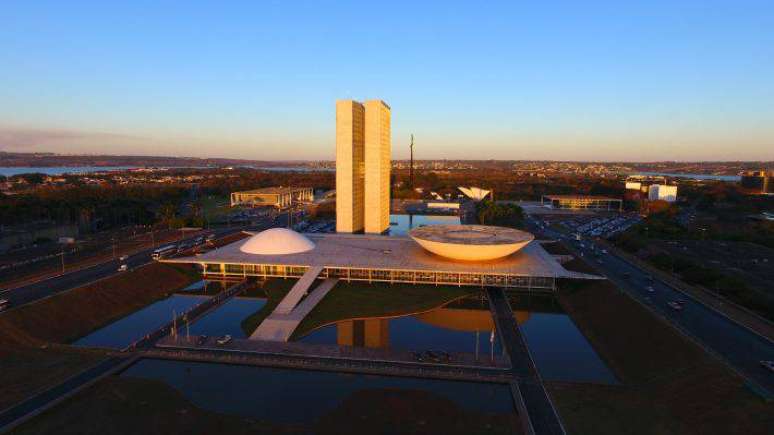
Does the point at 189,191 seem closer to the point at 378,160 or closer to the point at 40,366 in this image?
the point at 378,160

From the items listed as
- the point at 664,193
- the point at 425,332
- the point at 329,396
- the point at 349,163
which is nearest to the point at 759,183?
the point at 664,193

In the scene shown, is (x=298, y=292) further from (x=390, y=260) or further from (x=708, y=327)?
(x=708, y=327)

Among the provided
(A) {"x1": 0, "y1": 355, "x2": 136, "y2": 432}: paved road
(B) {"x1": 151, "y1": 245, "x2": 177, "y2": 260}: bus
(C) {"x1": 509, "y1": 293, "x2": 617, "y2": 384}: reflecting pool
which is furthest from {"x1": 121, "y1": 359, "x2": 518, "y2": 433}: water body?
(B) {"x1": 151, "y1": 245, "x2": 177, "y2": 260}: bus

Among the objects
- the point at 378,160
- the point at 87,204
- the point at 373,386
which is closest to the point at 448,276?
the point at 373,386

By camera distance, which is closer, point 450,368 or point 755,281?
point 450,368

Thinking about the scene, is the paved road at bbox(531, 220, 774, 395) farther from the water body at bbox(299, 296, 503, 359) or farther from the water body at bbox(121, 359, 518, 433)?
the water body at bbox(121, 359, 518, 433)

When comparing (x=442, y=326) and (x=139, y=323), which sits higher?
(x=139, y=323)
